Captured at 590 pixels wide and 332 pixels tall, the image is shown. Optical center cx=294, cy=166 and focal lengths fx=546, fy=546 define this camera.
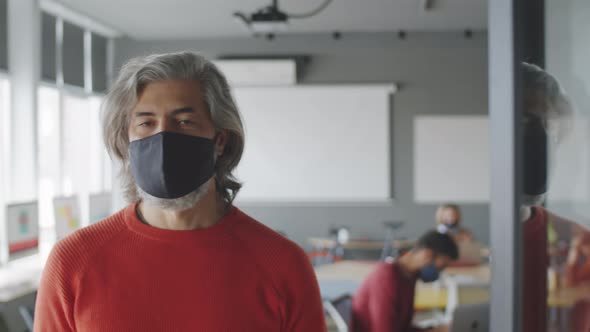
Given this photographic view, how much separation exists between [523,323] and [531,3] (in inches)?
18.8

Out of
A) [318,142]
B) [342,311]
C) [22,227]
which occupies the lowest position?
[342,311]

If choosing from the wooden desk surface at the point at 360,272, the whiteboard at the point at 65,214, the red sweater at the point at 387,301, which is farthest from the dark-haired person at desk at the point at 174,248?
the whiteboard at the point at 65,214

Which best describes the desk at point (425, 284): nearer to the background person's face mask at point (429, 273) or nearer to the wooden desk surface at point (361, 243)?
the background person's face mask at point (429, 273)

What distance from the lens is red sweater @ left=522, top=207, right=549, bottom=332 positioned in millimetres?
777

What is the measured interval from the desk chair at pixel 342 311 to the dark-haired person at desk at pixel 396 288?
106 mm

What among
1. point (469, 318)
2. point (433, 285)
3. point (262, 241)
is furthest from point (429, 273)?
point (262, 241)

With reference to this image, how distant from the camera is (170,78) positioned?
1.24m

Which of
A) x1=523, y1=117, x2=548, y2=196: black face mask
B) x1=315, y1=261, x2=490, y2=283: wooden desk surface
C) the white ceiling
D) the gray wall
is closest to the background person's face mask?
x1=315, y1=261, x2=490, y2=283: wooden desk surface

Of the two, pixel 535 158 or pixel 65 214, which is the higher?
pixel 535 158

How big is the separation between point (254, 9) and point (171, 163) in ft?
16.4

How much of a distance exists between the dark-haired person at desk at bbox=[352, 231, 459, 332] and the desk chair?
106 millimetres

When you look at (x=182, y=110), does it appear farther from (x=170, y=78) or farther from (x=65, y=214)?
(x=65, y=214)

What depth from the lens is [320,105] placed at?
7211 millimetres

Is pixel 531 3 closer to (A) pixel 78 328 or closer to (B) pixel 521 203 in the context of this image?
(B) pixel 521 203
